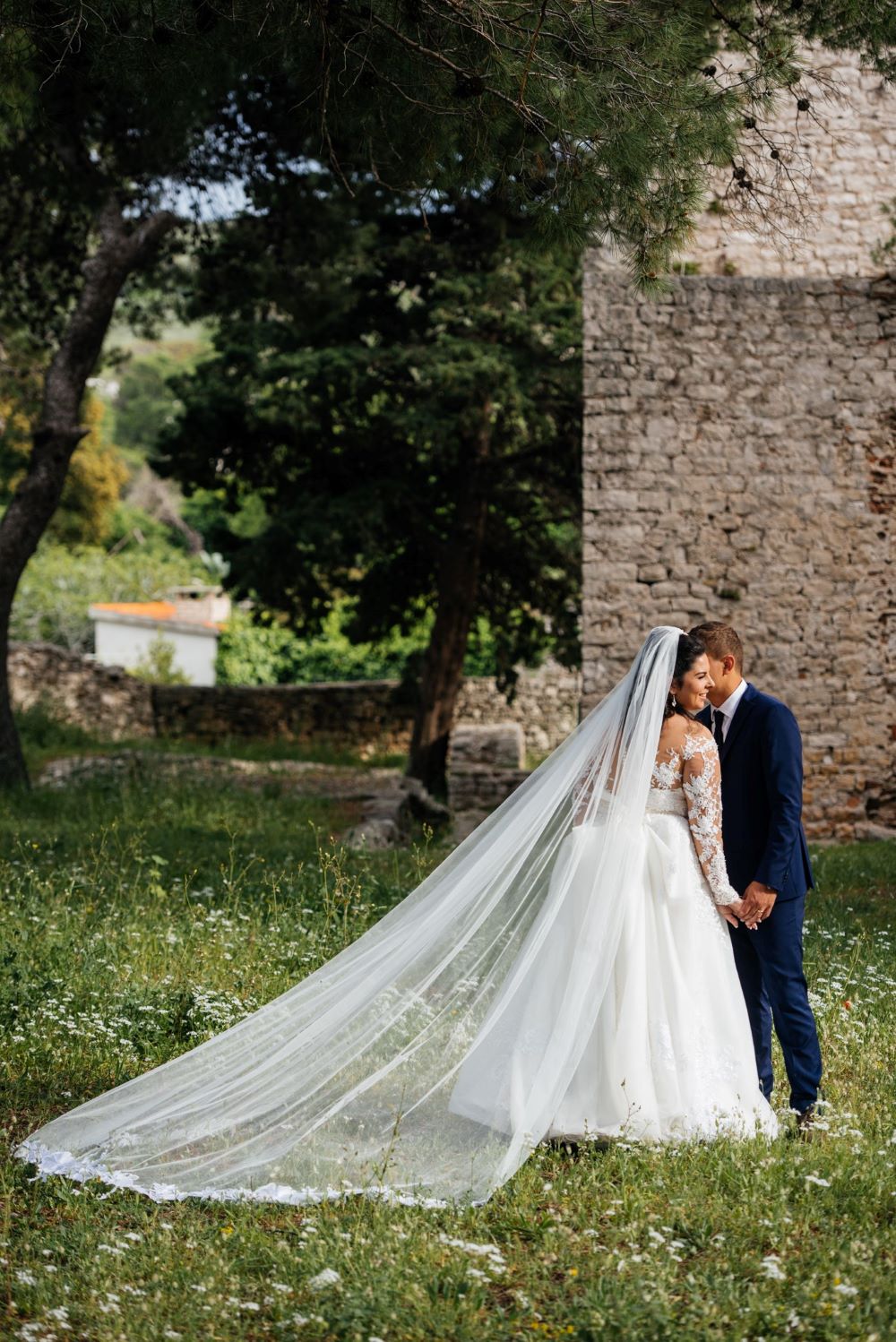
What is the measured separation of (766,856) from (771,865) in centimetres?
4

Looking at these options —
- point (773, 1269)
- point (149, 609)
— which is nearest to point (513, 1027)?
point (773, 1269)

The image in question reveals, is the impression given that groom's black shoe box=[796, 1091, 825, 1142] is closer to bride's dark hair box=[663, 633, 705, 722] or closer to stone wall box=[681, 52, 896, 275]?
bride's dark hair box=[663, 633, 705, 722]

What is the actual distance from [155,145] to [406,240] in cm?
346

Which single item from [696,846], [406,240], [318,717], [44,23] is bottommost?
[318,717]

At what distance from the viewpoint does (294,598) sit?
1719 centimetres

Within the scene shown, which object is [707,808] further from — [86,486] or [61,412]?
[86,486]

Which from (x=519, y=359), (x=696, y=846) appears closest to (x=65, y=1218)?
(x=696, y=846)

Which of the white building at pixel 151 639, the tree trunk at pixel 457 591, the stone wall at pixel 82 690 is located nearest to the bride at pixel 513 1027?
the tree trunk at pixel 457 591

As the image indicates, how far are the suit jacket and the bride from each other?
0.55ft

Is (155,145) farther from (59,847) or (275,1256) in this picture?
(275,1256)

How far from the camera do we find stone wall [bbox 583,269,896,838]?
1114 centimetres

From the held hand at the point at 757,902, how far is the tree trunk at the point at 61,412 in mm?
9570

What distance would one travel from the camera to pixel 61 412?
515 inches

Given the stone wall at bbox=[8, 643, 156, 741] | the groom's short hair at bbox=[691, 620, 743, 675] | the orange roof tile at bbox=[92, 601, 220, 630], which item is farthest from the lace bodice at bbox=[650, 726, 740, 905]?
the orange roof tile at bbox=[92, 601, 220, 630]
